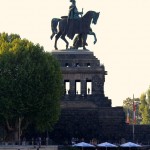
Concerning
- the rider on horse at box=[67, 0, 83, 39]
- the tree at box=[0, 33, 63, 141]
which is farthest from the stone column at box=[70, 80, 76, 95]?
the tree at box=[0, 33, 63, 141]

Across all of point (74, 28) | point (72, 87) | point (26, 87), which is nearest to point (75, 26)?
point (74, 28)

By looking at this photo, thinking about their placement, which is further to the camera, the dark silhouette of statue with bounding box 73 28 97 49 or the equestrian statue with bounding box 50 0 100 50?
the dark silhouette of statue with bounding box 73 28 97 49

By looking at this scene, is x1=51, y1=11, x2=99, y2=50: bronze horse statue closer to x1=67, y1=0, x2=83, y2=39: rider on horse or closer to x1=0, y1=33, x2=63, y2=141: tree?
x1=67, y1=0, x2=83, y2=39: rider on horse

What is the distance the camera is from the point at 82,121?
132000 mm

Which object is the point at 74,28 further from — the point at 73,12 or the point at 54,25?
the point at 54,25

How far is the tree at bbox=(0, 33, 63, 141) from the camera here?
11362 cm

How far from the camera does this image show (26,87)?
11406 cm

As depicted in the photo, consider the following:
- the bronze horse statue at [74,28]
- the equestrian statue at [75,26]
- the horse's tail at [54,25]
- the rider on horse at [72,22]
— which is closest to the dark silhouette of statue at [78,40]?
the equestrian statue at [75,26]

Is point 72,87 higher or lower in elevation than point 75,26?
lower

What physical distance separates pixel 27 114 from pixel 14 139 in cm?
481

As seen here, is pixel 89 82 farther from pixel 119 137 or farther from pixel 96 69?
Result: pixel 119 137

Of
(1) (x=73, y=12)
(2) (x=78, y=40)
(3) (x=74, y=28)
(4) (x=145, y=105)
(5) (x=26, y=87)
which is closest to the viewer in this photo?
(5) (x=26, y=87)

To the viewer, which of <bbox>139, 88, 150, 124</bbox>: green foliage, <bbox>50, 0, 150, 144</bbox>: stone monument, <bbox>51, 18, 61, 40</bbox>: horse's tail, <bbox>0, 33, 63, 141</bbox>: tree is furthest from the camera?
<bbox>139, 88, 150, 124</bbox>: green foliage

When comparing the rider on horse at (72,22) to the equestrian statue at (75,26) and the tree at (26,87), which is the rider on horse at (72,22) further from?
the tree at (26,87)
